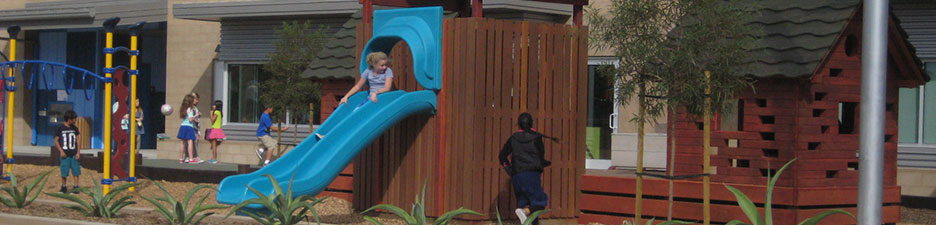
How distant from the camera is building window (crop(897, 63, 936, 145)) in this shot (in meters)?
21.2

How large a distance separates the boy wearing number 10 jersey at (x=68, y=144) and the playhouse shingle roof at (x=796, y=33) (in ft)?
32.9

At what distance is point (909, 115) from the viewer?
846 inches

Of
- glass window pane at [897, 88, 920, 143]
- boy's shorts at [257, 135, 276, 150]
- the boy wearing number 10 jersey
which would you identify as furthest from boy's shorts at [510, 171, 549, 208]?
boy's shorts at [257, 135, 276, 150]

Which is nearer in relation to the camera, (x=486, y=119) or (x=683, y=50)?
(x=683, y=50)

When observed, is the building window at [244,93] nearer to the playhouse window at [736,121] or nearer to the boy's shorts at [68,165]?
the boy's shorts at [68,165]

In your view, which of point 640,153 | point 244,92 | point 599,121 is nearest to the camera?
point 640,153

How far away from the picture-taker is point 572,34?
14984 mm

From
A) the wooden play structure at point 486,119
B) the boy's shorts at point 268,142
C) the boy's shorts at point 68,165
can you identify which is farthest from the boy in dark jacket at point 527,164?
the boy's shorts at point 268,142

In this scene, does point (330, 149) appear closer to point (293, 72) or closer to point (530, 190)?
point (530, 190)

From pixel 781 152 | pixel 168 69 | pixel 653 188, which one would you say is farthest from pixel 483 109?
pixel 168 69

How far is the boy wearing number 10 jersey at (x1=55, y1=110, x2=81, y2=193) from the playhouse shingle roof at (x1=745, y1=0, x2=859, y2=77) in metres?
10.0

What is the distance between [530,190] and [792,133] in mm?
2881

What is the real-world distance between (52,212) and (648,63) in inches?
274

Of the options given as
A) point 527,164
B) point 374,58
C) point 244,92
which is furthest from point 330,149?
point 244,92
